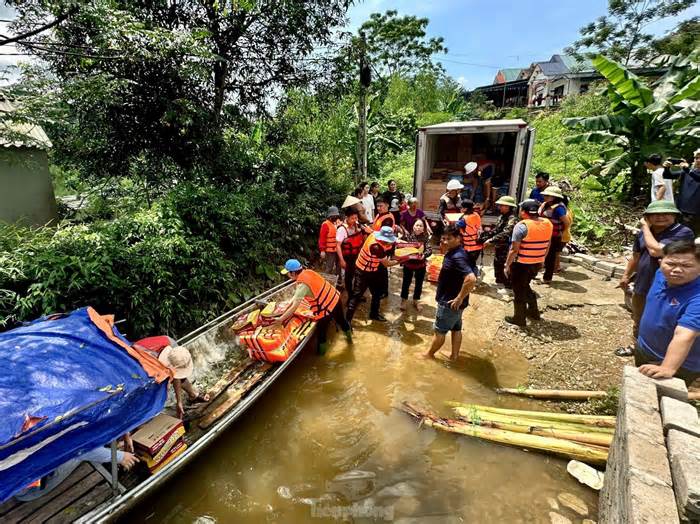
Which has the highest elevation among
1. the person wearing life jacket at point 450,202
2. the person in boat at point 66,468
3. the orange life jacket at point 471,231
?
the person wearing life jacket at point 450,202

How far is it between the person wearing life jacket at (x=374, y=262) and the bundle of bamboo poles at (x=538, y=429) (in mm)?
2210

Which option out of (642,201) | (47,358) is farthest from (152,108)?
(642,201)

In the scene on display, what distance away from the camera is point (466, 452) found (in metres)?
3.65

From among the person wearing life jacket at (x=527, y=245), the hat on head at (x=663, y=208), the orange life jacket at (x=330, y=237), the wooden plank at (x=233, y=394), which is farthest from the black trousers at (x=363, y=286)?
the hat on head at (x=663, y=208)

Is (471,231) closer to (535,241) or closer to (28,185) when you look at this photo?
(535,241)

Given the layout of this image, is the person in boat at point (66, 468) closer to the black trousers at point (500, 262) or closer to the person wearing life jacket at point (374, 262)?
the person wearing life jacket at point (374, 262)

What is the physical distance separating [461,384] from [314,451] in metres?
2.03

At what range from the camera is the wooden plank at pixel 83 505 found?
2645 millimetres

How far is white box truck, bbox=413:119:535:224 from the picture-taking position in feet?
26.2

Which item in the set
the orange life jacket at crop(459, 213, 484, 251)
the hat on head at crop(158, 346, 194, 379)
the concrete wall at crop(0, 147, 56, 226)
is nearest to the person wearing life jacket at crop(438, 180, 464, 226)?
the orange life jacket at crop(459, 213, 484, 251)

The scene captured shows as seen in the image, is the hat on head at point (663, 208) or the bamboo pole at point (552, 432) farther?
the hat on head at point (663, 208)

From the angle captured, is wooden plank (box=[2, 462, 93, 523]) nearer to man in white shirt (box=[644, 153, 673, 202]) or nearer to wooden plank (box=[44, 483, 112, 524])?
wooden plank (box=[44, 483, 112, 524])

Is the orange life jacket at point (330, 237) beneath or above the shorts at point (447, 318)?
above

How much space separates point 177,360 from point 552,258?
21.5 ft
